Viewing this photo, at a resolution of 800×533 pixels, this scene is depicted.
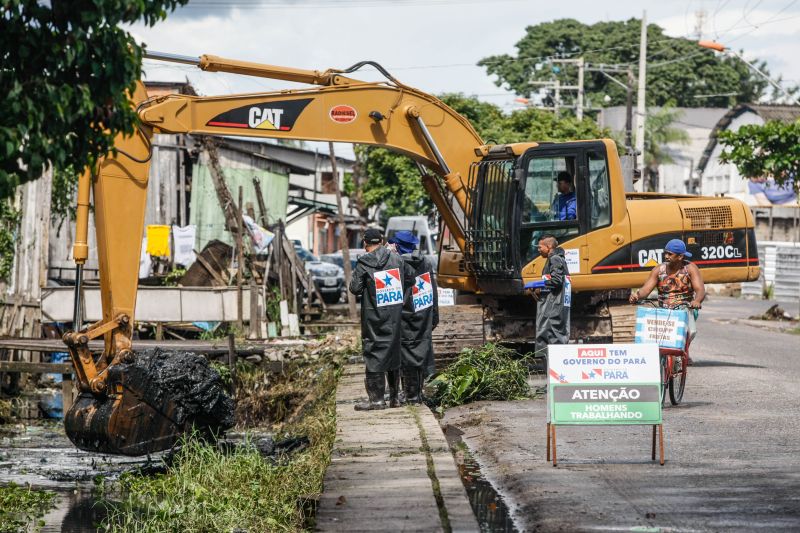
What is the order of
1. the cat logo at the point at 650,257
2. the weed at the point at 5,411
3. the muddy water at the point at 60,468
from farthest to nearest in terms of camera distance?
the weed at the point at 5,411
the cat logo at the point at 650,257
the muddy water at the point at 60,468

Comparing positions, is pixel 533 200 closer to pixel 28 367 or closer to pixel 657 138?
pixel 28 367

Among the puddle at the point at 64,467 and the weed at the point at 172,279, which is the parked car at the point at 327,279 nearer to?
the weed at the point at 172,279

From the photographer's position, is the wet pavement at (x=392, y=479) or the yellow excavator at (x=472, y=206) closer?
the wet pavement at (x=392, y=479)

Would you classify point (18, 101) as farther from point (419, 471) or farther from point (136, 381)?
point (136, 381)

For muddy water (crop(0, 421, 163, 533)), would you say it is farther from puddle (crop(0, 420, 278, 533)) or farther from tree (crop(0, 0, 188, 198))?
tree (crop(0, 0, 188, 198))

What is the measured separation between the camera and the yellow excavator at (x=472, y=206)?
1291 centimetres

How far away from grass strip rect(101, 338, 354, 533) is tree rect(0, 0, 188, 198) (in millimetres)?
3072

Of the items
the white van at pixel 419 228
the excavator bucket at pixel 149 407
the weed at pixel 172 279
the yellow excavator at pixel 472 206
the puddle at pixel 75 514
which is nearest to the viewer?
the puddle at pixel 75 514

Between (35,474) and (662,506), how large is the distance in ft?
25.2

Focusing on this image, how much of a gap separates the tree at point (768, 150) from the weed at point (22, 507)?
816 inches

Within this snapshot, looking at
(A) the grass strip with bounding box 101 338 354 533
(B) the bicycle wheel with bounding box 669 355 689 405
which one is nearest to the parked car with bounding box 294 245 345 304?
(A) the grass strip with bounding box 101 338 354 533

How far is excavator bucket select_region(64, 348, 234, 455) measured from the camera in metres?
12.1

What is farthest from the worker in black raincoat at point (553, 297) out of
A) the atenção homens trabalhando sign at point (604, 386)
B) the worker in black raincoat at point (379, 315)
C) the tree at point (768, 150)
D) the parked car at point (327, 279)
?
the parked car at point (327, 279)

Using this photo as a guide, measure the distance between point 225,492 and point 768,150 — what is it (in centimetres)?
2222
